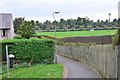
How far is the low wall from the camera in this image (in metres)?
15.7

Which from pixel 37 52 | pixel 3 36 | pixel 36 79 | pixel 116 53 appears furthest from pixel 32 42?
pixel 3 36

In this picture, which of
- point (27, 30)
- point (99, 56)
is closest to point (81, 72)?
point (99, 56)

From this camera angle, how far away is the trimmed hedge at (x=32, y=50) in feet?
122

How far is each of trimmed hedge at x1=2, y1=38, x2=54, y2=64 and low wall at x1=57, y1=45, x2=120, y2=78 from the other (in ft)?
12.6

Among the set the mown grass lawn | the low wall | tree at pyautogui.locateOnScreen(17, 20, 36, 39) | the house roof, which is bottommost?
the mown grass lawn

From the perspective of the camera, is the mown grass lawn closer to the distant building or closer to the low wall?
the low wall

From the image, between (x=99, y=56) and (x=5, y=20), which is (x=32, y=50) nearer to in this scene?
(x=99, y=56)

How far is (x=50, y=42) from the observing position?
3853cm

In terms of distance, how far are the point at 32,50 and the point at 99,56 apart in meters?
15.7

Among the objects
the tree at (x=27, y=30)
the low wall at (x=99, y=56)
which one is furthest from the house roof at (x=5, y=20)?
the low wall at (x=99, y=56)

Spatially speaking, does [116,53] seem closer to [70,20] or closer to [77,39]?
[77,39]

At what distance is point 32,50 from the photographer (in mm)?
37719

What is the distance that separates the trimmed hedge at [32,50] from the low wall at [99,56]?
3853mm

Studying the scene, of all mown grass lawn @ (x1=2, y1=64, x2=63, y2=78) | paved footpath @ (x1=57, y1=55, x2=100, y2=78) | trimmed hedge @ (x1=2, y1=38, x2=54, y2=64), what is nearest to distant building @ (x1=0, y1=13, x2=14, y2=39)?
trimmed hedge @ (x1=2, y1=38, x2=54, y2=64)
